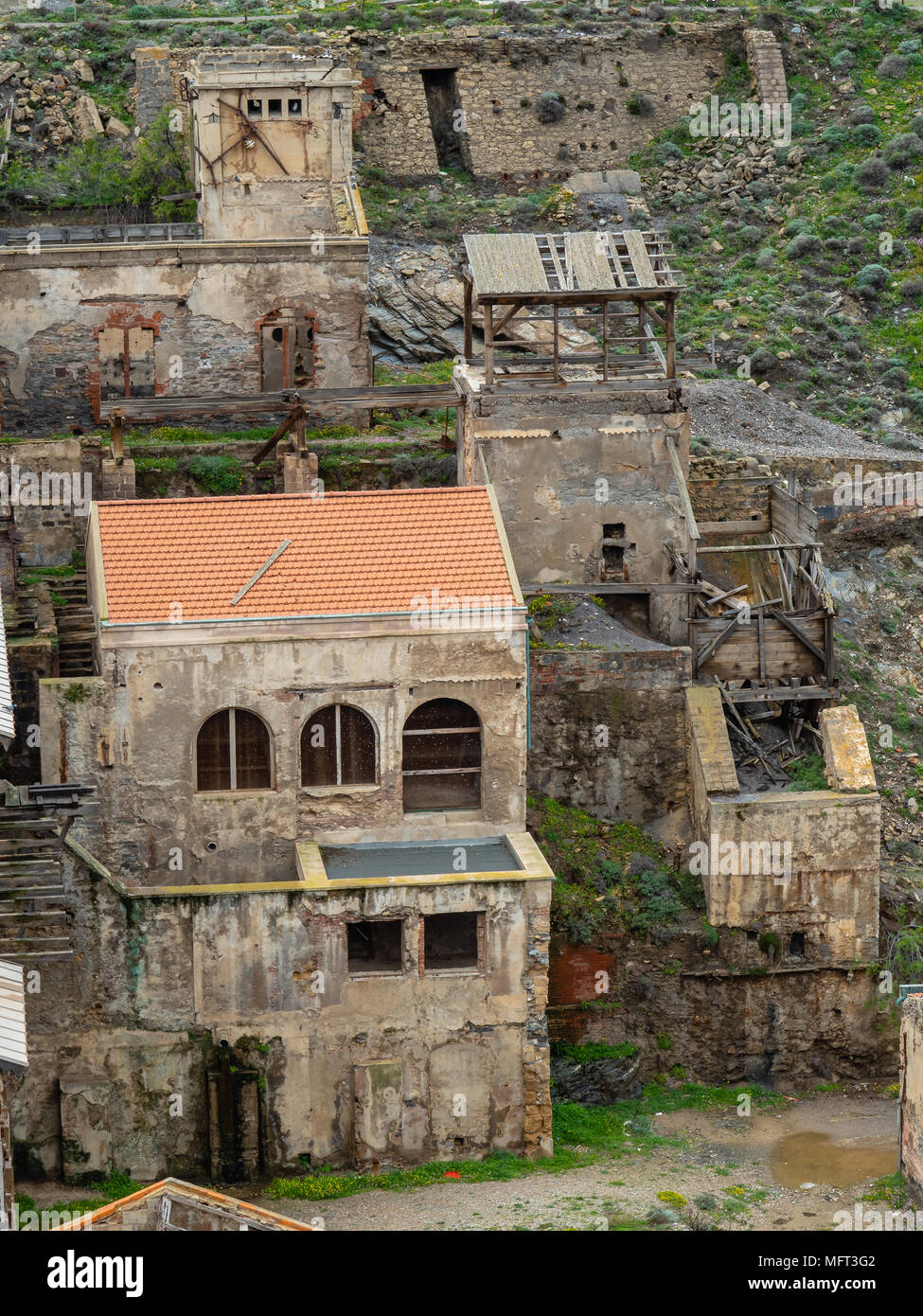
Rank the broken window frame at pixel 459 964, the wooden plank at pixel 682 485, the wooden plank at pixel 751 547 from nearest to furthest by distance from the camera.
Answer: the broken window frame at pixel 459 964 → the wooden plank at pixel 682 485 → the wooden plank at pixel 751 547

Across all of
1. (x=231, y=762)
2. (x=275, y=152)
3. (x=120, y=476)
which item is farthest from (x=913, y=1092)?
(x=275, y=152)

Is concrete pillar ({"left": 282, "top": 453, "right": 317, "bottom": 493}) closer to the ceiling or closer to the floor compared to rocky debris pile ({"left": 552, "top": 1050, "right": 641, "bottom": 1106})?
closer to the ceiling

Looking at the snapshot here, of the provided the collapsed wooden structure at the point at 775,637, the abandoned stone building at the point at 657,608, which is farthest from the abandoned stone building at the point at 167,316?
the collapsed wooden structure at the point at 775,637

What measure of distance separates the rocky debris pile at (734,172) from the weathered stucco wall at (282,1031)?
99.7 ft

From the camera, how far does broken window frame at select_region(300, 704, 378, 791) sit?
35688 mm

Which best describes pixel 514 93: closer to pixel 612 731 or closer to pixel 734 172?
pixel 734 172

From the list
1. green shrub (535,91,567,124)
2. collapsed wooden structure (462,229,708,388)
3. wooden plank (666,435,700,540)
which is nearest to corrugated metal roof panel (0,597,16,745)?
collapsed wooden structure (462,229,708,388)

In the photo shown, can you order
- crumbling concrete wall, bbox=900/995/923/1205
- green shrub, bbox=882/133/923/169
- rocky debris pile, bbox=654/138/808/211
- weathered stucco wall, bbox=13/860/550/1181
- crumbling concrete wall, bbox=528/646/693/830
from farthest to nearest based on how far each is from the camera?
rocky debris pile, bbox=654/138/808/211 → green shrub, bbox=882/133/923/169 → crumbling concrete wall, bbox=528/646/693/830 → weathered stucco wall, bbox=13/860/550/1181 → crumbling concrete wall, bbox=900/995/923/1205

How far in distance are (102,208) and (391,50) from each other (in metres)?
11.2

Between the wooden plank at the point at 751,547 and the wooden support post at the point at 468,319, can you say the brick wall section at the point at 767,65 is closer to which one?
the wooden support post at the point at 468,319

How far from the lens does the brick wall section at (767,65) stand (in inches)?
2452

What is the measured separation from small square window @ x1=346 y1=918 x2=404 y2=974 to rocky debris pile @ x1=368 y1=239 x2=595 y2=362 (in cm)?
1845

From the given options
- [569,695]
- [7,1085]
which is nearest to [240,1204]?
[7,1085]

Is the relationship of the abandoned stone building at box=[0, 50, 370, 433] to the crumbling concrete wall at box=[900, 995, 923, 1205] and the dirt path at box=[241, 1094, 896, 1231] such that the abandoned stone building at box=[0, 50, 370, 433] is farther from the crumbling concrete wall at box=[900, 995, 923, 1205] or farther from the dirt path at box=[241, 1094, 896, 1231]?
the crumbling concrete wall at box=[900, 995, 923, 1205]
